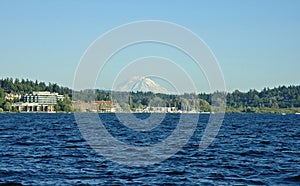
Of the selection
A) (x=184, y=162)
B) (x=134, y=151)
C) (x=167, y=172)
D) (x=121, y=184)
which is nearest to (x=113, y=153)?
(x=134, y=151)

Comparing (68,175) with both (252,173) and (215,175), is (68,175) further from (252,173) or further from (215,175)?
(252,173)

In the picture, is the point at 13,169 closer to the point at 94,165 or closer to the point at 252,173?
the point at 94,165

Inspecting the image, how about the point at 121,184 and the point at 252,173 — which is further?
the point at 252,173

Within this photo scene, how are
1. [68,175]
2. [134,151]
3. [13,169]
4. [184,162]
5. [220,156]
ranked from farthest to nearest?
[134,151]
[220,156]
[184,162]
[13,169]
[68,175]

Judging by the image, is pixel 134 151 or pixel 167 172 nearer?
pixel 167 172

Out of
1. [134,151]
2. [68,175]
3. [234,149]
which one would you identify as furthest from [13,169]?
[234,149]

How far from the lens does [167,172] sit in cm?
3550

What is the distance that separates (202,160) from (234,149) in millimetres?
11028

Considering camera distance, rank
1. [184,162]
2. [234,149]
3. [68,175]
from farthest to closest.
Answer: [234,149] → [184,162] → [68,175]

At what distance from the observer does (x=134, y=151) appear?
4962 cm

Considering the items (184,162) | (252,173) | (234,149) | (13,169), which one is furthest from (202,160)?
(13,169)

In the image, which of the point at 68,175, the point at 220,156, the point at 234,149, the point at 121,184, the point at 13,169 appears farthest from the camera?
the point at 234,149

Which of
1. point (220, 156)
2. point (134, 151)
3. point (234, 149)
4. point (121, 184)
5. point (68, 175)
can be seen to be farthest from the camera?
point (234, 149)

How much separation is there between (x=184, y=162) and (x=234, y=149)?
42.5ft
